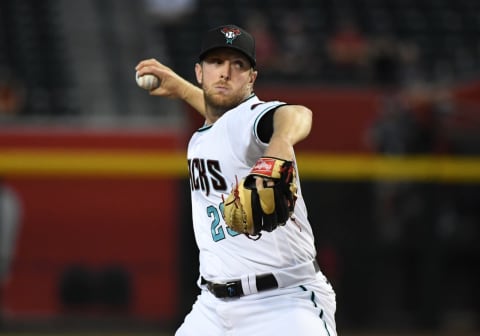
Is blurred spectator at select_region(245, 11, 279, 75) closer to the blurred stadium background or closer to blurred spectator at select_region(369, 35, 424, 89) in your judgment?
the blurred stadium background

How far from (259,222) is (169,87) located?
5.77 ft

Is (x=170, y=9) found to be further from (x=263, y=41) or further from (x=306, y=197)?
(x=306, y=197)

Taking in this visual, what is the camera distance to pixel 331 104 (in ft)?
32.1

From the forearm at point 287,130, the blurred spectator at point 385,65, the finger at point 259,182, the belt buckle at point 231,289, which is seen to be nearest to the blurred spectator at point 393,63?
the blurred spectator at point 385,65

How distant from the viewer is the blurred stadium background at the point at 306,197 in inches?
378

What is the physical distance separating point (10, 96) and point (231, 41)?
7.72 meters

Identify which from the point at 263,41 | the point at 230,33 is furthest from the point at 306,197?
the point at 230,33

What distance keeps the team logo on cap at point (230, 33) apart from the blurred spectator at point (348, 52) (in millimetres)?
7535

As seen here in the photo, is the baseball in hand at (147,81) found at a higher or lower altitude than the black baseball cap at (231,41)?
lower

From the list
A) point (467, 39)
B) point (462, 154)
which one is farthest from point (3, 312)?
point (467, 39)

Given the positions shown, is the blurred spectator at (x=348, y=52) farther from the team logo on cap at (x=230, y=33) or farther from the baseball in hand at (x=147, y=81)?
the team logo on cap at (x=230, y=33)

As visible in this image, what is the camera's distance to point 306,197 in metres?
9.53

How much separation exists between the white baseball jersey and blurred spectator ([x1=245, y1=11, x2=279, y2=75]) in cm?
648

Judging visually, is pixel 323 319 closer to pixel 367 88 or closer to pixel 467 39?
pixel 367 88
